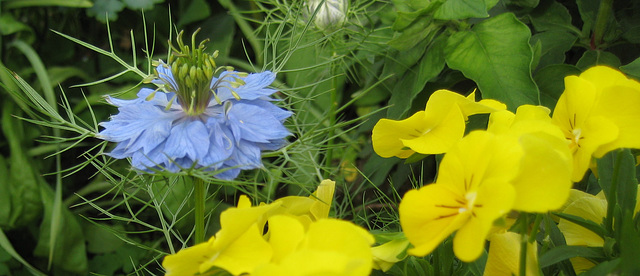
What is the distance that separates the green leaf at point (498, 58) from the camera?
0.72 meters

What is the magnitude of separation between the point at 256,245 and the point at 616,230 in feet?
0.82

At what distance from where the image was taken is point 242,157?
1.68 feet

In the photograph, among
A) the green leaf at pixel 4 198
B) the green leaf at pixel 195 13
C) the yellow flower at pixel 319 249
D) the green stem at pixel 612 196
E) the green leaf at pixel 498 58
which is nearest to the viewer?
the yellow flower at pixel 319 249

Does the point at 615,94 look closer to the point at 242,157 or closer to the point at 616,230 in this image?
the point at 616,230

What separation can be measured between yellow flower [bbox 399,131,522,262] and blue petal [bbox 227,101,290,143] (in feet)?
0.56

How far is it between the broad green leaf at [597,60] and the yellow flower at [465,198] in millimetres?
497

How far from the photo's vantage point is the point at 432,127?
48cm

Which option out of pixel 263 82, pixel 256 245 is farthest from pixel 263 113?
pixel 256 245

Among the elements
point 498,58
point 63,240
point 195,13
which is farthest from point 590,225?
point 195,13

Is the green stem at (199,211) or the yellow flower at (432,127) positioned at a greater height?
the yellow flower at (432,127)

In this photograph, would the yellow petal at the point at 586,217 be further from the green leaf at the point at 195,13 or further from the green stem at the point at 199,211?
the green leaf at the point at 195,13

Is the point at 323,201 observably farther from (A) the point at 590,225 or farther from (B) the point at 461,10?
(B) the point at 461,10

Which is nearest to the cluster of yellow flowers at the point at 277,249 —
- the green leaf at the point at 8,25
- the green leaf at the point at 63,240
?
the green leaf at the point at 63,240

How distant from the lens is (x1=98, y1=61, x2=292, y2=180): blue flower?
19.9 inches
